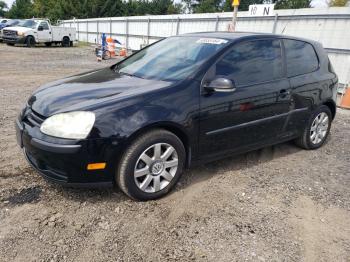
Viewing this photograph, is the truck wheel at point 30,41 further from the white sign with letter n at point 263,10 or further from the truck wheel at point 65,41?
the white sign with letter n at point 263,10

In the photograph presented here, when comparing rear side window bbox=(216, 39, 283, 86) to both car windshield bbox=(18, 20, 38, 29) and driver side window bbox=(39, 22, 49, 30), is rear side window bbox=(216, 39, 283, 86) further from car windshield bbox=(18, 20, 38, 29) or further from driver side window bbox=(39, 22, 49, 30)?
car windshield bbox=(18, 20, 38, 29)

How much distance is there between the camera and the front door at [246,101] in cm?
336

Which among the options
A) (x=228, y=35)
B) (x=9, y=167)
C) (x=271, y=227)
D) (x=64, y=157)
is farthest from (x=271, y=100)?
(x=9, y=167)

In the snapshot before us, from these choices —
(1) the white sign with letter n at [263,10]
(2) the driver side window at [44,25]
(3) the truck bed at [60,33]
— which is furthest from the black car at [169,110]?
(3) the truck bed at [60,33]

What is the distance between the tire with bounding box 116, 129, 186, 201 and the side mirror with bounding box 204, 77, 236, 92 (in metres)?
0.61

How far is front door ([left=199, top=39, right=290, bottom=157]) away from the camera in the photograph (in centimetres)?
336

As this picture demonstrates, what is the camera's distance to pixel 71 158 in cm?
271

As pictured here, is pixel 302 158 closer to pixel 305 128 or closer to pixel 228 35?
pixel 305 128

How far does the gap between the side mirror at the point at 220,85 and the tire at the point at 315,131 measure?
195 cm

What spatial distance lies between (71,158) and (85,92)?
29.9 inches

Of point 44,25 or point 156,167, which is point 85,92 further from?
point 44,25

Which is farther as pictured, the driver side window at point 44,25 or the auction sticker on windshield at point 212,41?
the driver side window at point 44,25

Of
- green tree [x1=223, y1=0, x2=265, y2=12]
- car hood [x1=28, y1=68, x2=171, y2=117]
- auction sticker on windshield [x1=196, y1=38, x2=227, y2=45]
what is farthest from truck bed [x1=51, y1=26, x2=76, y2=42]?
green tree [x1=223, y1=0, x2=265, y2=12]

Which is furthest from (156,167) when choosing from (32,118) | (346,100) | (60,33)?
(60,33)
